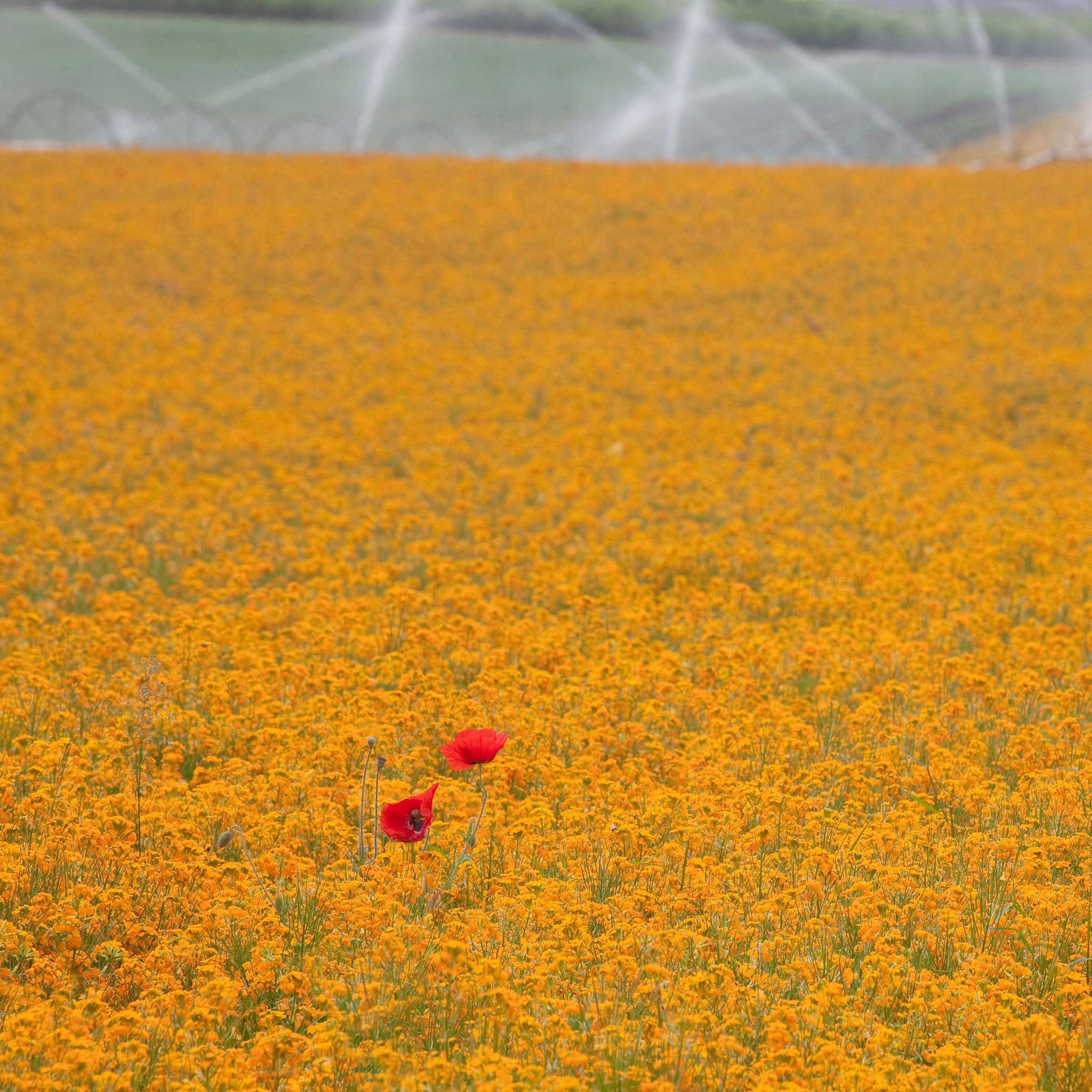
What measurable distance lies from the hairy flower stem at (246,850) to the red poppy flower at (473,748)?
725mm

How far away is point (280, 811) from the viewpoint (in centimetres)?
494

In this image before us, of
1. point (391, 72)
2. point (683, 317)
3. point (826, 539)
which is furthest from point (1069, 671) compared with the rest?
point (391, 72)

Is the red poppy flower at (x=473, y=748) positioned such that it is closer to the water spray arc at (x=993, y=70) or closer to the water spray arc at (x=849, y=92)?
the water spray arc at (x=993, y=70)

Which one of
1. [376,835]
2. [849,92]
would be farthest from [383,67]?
[376,835]

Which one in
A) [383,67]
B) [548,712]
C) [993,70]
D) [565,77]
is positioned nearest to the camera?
[548,712]

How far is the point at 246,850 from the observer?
4445 mm

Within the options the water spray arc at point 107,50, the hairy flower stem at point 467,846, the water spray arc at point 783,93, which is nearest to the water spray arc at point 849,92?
the water spray arc at point 783,93

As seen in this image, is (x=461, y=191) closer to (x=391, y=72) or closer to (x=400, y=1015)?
(x=391, y=72)

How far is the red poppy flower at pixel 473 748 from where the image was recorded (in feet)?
13.9

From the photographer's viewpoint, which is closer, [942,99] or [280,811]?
[280,811]

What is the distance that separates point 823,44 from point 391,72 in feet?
45.6

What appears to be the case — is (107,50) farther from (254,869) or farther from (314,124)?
(254,869)

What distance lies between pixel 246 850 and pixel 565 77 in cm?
3935

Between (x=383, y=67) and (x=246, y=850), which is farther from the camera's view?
(x=383, y=67)
